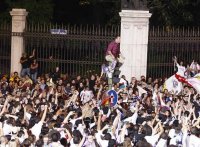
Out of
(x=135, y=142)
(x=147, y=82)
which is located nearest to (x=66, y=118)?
(x=135, y=142)

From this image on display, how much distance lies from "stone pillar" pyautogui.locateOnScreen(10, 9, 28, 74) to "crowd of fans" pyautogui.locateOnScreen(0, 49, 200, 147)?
2419mm

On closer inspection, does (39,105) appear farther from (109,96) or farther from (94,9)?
(94,9)

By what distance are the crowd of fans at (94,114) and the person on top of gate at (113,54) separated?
0.59 metres

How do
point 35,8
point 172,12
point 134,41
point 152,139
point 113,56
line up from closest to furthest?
point 152,139 → point 113,56 → point 134,41 → point 35,8 → point 172,12

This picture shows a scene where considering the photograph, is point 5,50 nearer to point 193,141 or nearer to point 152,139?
point 152,139

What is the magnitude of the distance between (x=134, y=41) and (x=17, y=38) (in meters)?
4.10

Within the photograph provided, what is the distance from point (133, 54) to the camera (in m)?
27.7

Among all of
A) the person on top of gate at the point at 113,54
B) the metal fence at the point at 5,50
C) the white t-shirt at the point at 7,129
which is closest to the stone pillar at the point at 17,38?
the metal fence at the point at 5,50

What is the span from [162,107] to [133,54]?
23.5 feet

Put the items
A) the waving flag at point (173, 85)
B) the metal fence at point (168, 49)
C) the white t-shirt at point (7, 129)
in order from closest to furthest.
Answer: the white t-shirt at point (7, 129) < the waving flag at point (173, 85) < the metal fence at point (168, 49)

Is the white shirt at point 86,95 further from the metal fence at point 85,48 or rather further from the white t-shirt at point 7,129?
the white t-shirt at point 7,129

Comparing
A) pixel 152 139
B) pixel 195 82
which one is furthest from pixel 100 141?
pixel 195 82

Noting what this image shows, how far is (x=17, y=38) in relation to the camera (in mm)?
29031

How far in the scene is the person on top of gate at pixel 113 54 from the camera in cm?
2677
